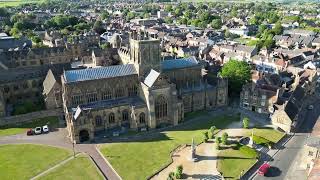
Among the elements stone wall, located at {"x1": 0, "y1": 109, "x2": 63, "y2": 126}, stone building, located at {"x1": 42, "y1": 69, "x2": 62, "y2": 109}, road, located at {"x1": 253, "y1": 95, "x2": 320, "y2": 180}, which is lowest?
road, located at {"x1": 253, "y1": 95, "x2": 320, "y2": 180}

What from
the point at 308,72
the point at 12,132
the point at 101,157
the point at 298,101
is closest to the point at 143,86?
the point at 101,157

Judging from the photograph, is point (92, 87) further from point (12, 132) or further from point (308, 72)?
point (308, 72)

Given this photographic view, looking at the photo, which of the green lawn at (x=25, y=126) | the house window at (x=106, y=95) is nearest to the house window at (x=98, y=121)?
the house window at (x=106, y=95)

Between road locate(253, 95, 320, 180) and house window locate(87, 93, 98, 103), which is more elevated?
house window locate(87, 93, 98, 103)

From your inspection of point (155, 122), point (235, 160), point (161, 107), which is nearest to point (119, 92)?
point (161, 107)

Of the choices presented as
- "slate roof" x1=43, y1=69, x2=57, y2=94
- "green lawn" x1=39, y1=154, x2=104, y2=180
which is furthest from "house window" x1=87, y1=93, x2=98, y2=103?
"green lawn" x1=39, y1=154, x2=104, y2=180

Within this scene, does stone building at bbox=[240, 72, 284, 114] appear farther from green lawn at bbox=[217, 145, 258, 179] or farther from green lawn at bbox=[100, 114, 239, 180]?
green lawn at bbox=[217, 145, 258, 179]

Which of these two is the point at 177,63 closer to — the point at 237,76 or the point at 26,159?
the point at 237,76
